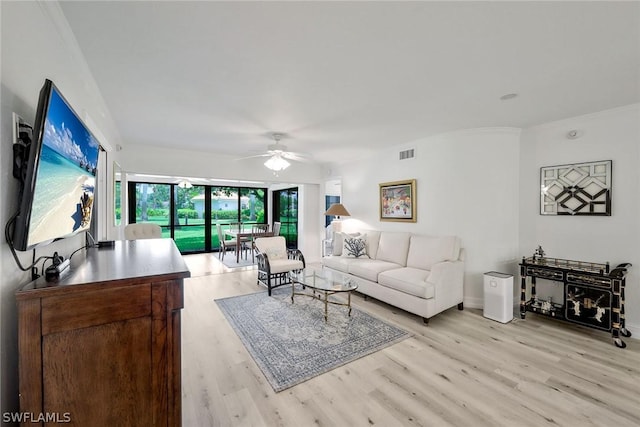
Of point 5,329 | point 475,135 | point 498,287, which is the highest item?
point 475,135

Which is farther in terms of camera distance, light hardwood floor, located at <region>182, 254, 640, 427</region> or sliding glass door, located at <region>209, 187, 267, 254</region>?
sliding glass door, located at <region>209, 187, 267, 254</region>

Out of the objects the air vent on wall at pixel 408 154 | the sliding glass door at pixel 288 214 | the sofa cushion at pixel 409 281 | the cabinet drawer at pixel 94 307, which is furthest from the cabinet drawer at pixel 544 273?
the sliding glass door at pixel 288 214

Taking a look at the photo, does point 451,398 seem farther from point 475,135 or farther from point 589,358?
point 475,135

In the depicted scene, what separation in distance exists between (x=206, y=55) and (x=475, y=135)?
354cm

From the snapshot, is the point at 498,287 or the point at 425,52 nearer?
the point at 425,52

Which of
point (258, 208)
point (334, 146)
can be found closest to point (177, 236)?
point (258, 208)

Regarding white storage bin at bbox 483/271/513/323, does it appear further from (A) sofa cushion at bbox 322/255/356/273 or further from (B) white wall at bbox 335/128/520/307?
(A) sofa cushion at bbox 322/255/356/273

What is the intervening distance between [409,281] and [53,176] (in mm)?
3327

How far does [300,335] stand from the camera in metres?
2.84

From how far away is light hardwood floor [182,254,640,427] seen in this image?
69.5 inches

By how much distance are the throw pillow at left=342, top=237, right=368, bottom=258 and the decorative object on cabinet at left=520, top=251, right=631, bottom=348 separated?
228cm

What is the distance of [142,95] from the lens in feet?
8.57

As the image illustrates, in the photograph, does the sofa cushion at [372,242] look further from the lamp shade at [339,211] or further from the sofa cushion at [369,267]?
the lamp shade at [339,211]

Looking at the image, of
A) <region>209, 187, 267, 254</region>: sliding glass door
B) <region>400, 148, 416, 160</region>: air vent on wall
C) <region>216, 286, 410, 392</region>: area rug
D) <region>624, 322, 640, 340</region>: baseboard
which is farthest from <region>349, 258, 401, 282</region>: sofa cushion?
<region>209, 187, 267, 254</region>: sliding glass door
